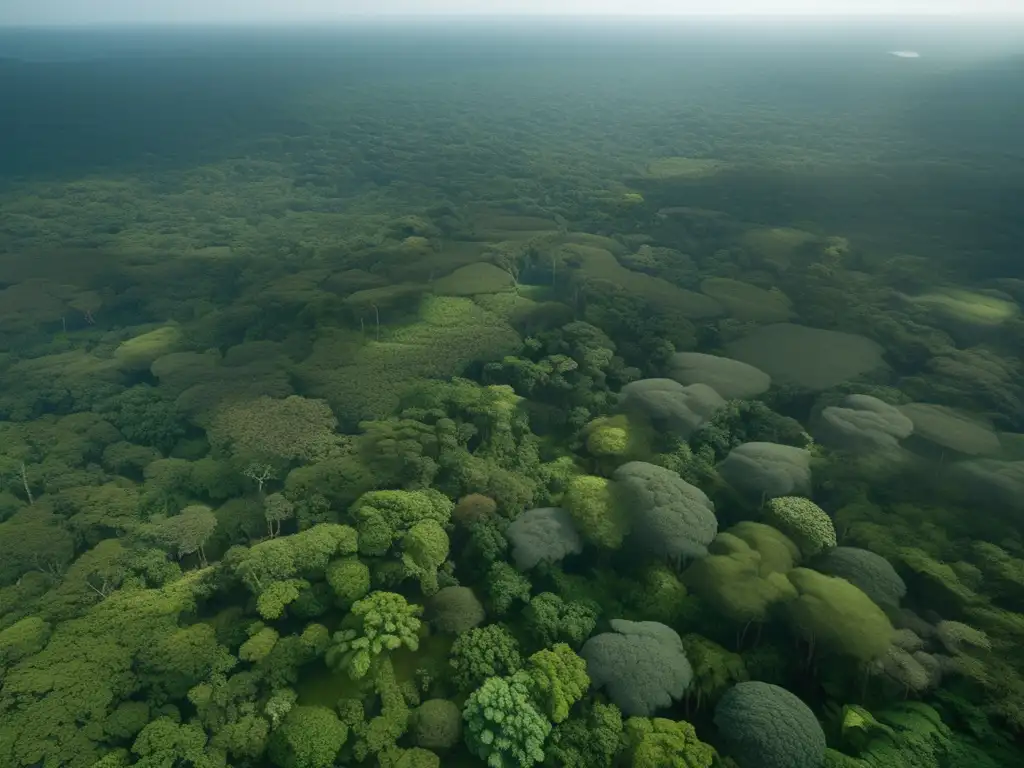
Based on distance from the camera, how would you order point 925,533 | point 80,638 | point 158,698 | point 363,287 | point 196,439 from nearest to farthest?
1. point 158,698
2. point 80,638
3. point 925,533
4. point 196,439
5. point 363,287

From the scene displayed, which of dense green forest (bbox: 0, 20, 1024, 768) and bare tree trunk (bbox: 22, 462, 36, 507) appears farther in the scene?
bare tree trunk (bbox: 22, 462, 36, 507)

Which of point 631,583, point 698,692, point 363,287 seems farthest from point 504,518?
point 363,287

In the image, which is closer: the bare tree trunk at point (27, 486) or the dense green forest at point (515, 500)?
the dense green forest at point (515, 500)

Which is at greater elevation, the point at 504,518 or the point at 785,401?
the point at 504,518

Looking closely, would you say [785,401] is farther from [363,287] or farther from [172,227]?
[172,227]

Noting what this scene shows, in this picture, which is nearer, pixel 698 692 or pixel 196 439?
pixel 698 692

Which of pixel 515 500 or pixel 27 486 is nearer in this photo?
pixel 515 500

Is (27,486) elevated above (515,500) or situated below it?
below

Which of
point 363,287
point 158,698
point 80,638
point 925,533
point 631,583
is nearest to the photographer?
point 158,698
